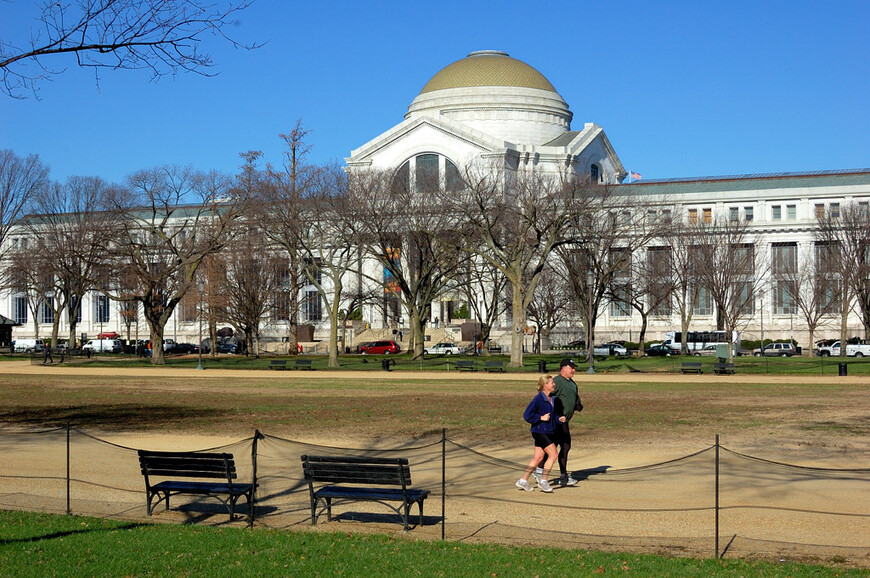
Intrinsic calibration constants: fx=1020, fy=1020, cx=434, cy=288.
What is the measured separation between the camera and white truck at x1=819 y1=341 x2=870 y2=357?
7806 cm

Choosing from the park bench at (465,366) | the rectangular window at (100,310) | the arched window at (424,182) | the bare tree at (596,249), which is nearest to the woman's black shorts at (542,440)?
the park bench at (465,366)

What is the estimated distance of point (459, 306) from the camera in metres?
100

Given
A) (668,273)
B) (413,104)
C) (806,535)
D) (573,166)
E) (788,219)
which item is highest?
(413,104)

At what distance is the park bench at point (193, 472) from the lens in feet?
48.0

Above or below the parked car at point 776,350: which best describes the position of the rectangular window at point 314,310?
above

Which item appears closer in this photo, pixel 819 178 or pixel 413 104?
pixel 819 178

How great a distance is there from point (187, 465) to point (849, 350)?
247 ft

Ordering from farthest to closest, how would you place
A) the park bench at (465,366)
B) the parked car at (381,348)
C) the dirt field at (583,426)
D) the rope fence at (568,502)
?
the parked car at (381,348) < the park bench at (465,366) < the dirt field at (583,426) < the rope fence at (568,502)

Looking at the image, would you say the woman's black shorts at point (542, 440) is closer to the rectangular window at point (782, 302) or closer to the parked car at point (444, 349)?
the parked car at point (444, 349)

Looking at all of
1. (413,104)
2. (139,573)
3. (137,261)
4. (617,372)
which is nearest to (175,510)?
(139,573)

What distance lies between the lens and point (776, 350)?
267 feet

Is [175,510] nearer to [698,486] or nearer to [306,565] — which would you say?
[306,565]

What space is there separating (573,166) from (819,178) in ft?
81.9

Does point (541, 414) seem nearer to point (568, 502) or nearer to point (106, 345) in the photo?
point (568, 502)
